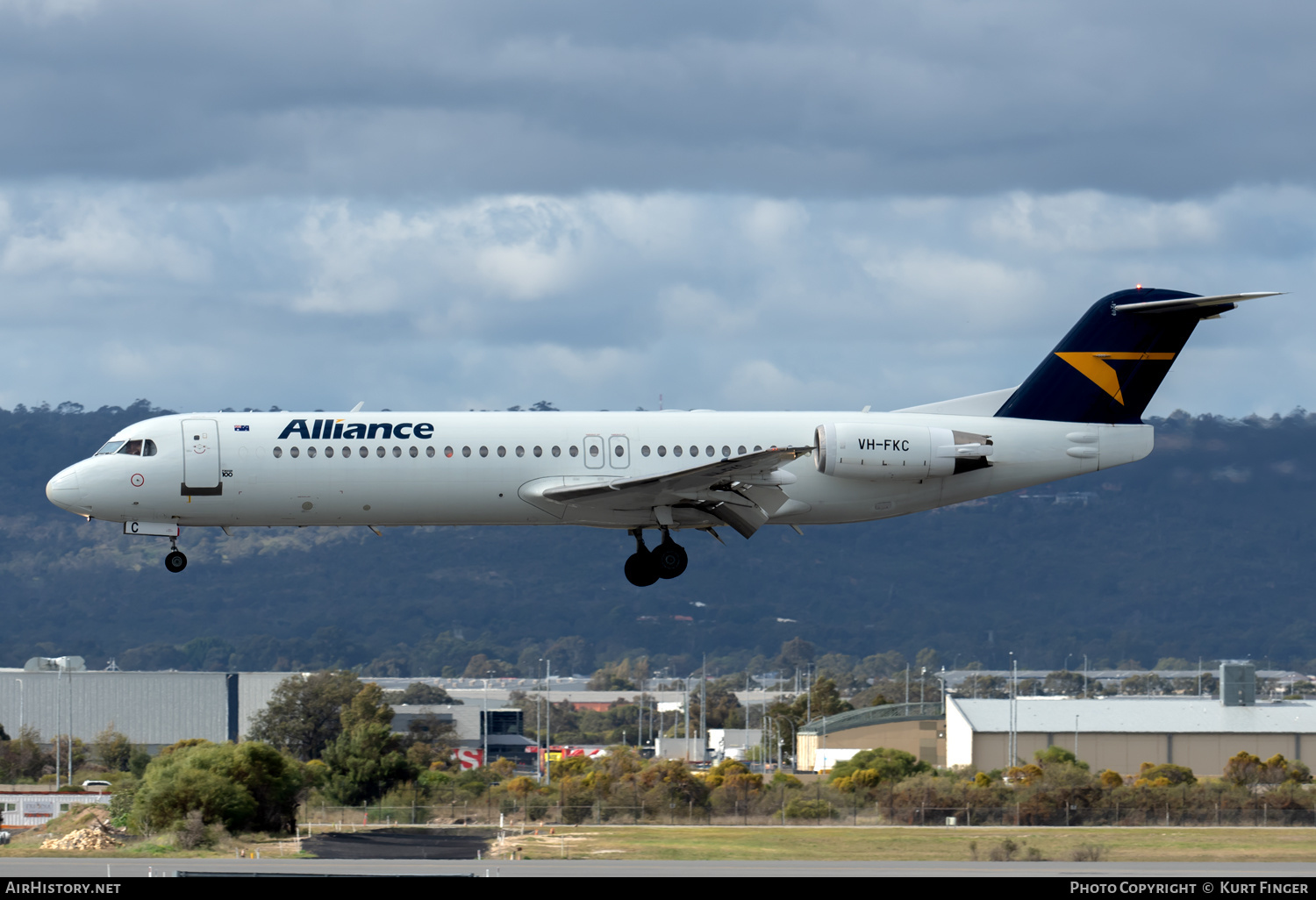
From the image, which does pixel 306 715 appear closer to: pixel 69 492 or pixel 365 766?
pixel 365 766

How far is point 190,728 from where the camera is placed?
11225 cm

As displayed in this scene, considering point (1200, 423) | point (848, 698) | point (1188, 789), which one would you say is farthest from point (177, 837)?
point (1200, 423)

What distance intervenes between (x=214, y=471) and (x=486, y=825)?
3267 cm

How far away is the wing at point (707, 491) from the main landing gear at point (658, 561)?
73 cm

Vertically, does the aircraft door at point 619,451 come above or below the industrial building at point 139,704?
above

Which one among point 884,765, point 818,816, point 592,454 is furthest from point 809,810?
point 592,454

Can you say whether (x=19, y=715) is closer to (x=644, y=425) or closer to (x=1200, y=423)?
(x=644, y=425)

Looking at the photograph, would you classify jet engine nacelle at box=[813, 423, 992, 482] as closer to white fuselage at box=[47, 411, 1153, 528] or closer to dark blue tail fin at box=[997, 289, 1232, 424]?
white fuselage at box=[47, 411, 1153, 528]

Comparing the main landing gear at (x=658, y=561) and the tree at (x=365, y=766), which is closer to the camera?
the main landing gear at (x=658, y=561)

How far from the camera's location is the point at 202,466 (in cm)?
3675

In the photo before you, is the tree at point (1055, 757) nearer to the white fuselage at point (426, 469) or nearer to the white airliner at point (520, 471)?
the white airliner at point (520, 471)

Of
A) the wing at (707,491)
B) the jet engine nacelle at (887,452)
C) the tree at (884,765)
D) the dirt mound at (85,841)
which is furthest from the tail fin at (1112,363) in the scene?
the tree at (884,765)

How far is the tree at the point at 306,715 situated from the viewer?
10231 cm

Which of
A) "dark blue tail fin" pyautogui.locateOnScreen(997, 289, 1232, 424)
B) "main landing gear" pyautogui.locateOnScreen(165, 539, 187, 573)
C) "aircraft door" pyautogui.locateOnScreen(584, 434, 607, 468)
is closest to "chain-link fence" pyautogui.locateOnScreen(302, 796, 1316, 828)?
"dark blue tail fin" pyautogui.locateOnScreen(997, 289, 1232, 424)
